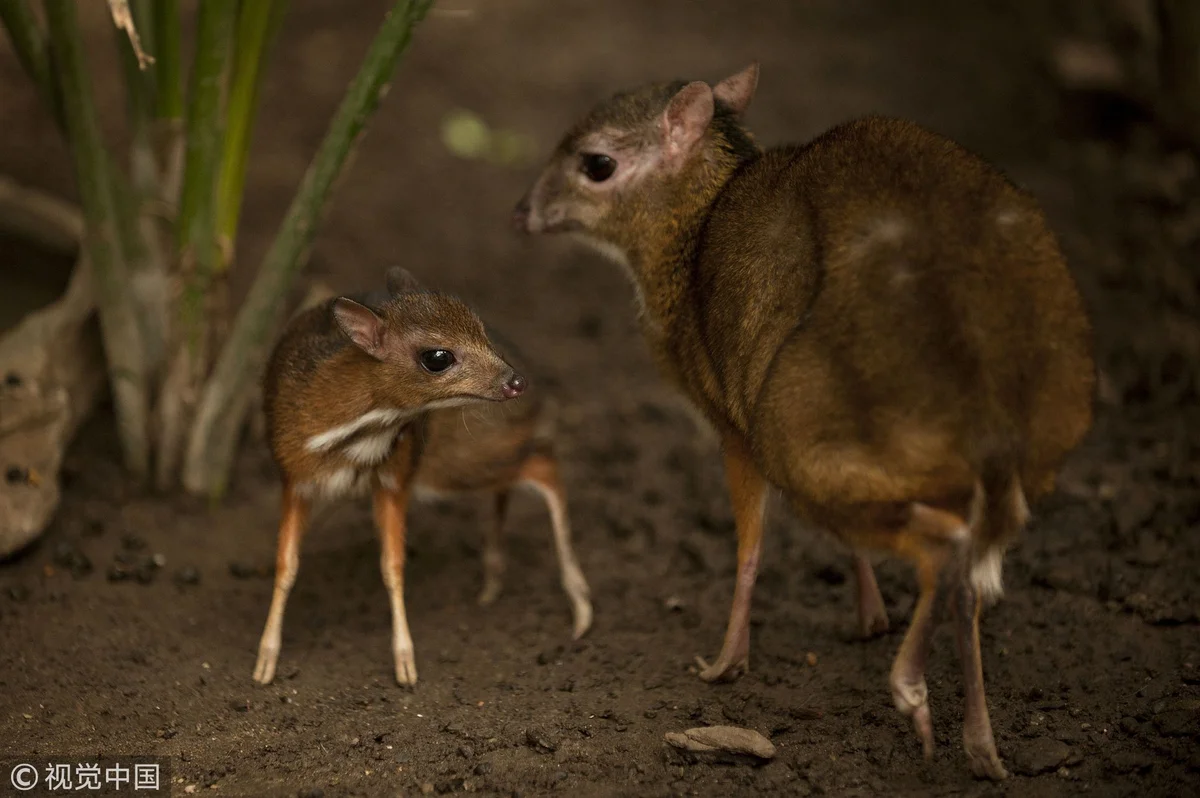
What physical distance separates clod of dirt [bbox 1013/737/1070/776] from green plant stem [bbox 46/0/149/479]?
163 inches

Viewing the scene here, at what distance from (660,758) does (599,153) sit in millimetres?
2508

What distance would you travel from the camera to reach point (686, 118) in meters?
5.52

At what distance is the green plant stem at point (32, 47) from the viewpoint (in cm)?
543

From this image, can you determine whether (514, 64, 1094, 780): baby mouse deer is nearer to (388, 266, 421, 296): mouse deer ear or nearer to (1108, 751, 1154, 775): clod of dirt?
(1108, 751, 1154, 775): clod of dirt

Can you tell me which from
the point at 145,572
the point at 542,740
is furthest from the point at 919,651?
the point at 145,572

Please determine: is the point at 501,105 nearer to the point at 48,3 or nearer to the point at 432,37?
the point at 432,37

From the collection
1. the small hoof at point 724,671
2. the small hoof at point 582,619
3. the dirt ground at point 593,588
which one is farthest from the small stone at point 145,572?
the small hoof at point 724,671

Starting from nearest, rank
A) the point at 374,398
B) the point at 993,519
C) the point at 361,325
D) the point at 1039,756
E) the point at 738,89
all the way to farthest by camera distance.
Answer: the point at 993,519 < the point at 1039,756 < the point at 361,325 < the point at 374,398 < the point at 738,89

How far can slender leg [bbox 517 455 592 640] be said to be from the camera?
5.78 metres

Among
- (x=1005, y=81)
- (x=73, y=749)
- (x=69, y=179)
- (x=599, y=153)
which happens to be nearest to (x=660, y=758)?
(x=73, y=749)

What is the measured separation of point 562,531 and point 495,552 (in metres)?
0.37

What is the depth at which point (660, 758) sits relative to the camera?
4559 millimetres

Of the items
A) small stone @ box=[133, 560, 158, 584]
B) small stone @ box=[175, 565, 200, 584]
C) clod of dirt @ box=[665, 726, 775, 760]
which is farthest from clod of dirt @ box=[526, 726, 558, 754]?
small stone @ box=[133, 560, 158, 584]

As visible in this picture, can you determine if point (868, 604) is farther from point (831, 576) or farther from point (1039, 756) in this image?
point (1039, 756)
